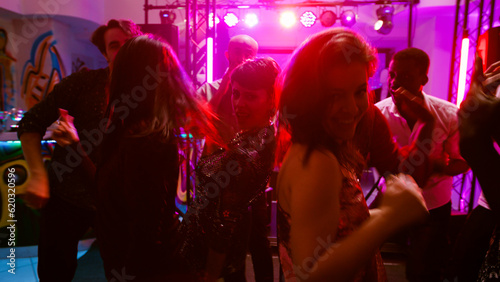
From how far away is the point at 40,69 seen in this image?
304 inches

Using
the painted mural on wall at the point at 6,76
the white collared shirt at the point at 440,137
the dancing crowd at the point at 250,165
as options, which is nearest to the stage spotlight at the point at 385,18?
the white collared shirt at the point at 440,137

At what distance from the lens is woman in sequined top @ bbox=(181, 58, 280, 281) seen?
1138 mm

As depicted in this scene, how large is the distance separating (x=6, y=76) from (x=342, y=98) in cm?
877

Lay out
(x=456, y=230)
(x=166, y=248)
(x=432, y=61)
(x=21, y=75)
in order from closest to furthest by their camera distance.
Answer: (x=166, y=248), (x=456, y=230), (x=432, y=61), (x=21, y=75)

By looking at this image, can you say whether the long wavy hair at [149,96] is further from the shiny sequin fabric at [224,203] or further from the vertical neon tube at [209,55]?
the vertical neon tube at [209,55]

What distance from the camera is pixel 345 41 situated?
0.82m

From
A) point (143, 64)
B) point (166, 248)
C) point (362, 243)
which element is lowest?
point (166, 248)

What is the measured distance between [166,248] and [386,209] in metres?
0.70

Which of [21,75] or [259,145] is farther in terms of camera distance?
[21,75]

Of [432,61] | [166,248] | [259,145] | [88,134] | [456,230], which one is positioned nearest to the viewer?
[166,248]

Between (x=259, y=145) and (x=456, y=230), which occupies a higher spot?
(x=259, y=145)

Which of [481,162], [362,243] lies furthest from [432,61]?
[362,243]

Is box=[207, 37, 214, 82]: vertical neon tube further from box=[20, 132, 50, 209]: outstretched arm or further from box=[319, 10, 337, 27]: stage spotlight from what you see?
box=[319, 10, 337, 27]: stage spotlight

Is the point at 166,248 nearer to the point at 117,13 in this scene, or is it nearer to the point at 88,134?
the point at 88,134
